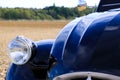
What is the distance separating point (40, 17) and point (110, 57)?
289 feet

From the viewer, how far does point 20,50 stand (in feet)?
11.7

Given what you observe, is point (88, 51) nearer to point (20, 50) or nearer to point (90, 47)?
point (90, 47)

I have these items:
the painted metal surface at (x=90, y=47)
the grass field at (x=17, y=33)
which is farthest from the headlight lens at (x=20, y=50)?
the grass field at (x=17, y=33)

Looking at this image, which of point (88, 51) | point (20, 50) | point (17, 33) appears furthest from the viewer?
point (17, 33)

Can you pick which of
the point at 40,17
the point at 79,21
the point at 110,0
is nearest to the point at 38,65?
the point at 79,21

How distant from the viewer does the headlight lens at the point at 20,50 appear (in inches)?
141

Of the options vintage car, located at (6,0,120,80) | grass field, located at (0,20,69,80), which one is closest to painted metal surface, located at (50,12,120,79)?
vintage car, located at (6,0,120,80)

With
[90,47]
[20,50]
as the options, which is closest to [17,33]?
[20,50]

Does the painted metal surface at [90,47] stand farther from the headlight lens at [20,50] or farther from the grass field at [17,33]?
the grass field at [17,33]

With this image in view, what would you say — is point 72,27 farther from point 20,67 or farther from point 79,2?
point 79,2

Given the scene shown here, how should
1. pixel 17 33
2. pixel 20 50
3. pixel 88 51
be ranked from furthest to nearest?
pixel 17 33
pixel 20 50
pixel 88 51

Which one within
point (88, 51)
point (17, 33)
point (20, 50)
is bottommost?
point (17, 33)

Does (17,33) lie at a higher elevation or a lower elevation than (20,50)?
lower

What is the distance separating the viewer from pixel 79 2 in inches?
186
